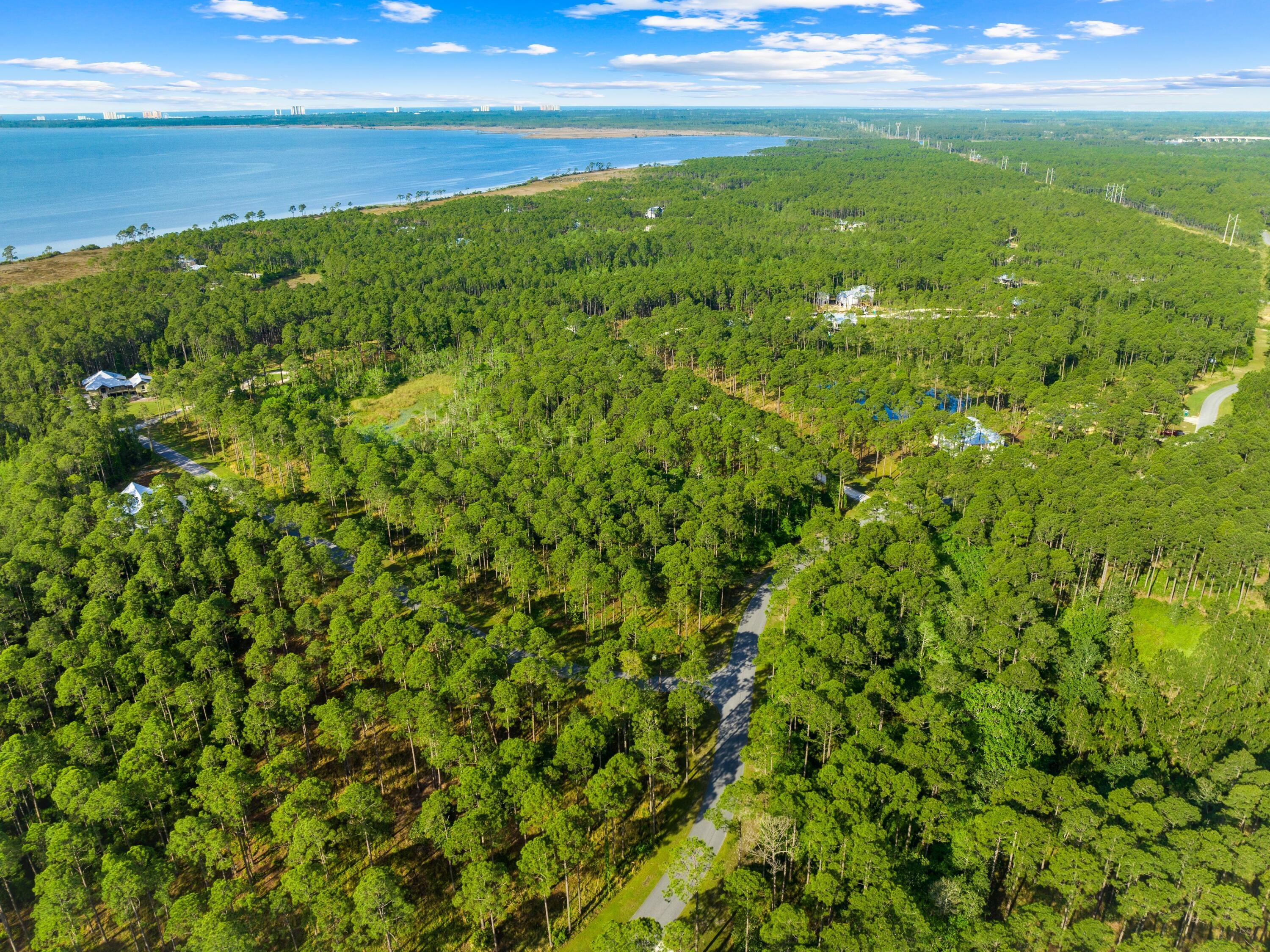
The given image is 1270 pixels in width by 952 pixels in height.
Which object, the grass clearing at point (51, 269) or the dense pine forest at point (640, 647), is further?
the grass clearing at point (51, 269)

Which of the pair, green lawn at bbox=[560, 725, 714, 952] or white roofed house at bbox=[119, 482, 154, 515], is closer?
green lawn at bbox=[560, 725, 714, 952]

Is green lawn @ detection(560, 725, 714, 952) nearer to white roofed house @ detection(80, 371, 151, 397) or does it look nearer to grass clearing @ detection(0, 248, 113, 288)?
white roofed house @ detection(80, 371, 151, 397)

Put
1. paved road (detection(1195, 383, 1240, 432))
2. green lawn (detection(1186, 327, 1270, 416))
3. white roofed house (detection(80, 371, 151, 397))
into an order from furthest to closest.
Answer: white roofed house (detection(80, 371, 151, 397)), green lawn (detection(1186, 327, 1270, 416)), paved road (detection(1195, 383, 1240, 432))

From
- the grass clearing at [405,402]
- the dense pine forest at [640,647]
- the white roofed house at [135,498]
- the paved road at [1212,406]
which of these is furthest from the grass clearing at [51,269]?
the paved road at [1212,406]

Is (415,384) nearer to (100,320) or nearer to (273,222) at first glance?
(100,320)

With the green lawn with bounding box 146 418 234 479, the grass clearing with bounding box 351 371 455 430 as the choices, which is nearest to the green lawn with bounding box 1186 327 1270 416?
the grass clearing with bounding box 351 371 455 430

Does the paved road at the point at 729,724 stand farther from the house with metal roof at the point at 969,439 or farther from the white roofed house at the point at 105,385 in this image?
the white roofed house at the point at 105,385

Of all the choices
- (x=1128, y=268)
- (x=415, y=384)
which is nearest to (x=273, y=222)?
(x=415, y=384)

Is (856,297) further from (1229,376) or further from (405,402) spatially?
(405,402)
